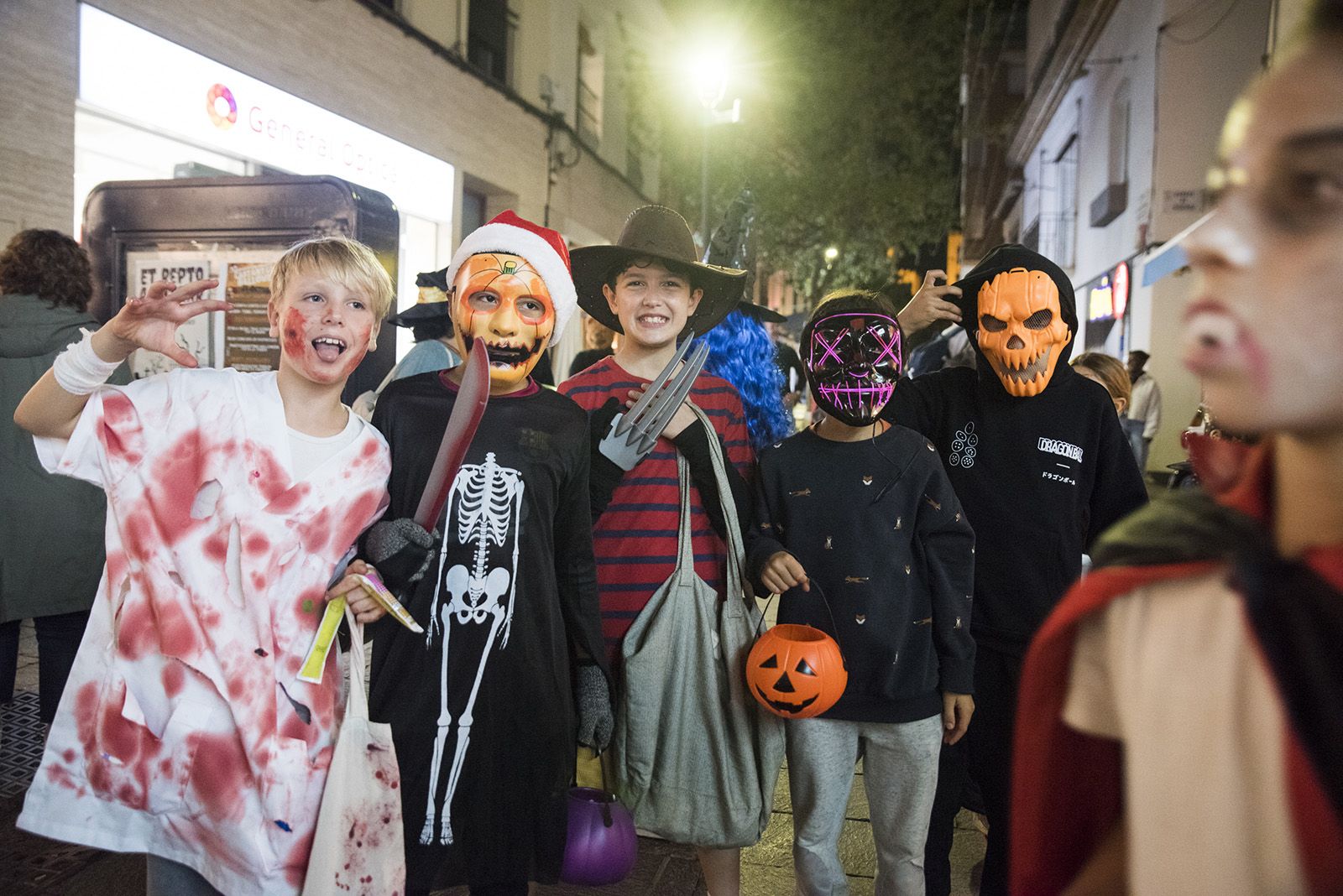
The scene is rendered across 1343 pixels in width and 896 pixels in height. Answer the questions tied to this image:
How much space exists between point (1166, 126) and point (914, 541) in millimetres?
13706

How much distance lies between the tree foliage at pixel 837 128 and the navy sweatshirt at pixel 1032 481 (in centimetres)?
1440

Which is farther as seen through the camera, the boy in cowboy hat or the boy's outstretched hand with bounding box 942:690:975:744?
the boy in cowboy hat

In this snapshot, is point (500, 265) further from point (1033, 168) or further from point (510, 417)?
point (1033, 168)

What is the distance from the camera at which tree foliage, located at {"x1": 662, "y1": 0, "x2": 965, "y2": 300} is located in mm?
18438

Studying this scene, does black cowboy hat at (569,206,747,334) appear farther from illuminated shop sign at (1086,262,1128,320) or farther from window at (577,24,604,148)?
illuminated shop sign at (1086,262,1128,320)

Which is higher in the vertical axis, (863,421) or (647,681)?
(863,421)

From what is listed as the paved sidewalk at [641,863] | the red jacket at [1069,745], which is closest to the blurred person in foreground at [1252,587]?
the red jacket at [1069,745]

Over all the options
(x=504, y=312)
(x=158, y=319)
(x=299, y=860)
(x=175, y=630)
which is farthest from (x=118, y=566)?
(x=504, y=312)

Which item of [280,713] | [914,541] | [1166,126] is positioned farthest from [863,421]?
[1166,126]

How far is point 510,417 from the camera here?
249 centimetres

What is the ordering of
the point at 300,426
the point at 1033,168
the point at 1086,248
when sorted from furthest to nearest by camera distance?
the point at 1033,168, the point at 1086,248, the point at 300,426

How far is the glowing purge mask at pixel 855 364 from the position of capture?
9.14 ft

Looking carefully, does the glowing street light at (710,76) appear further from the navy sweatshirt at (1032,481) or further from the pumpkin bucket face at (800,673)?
the pumpkin bucket face at (800,673)

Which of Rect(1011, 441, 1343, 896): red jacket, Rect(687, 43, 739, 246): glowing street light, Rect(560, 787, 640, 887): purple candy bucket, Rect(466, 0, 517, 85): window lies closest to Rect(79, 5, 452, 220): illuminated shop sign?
Rect(466, 0, 517, 85): window
